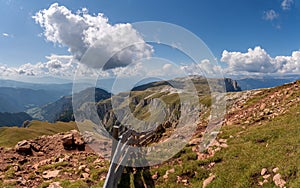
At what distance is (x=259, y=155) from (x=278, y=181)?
316 cm

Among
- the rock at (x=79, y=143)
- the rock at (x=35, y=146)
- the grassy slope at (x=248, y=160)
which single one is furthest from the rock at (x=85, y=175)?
the rock at (x=35, y=146)

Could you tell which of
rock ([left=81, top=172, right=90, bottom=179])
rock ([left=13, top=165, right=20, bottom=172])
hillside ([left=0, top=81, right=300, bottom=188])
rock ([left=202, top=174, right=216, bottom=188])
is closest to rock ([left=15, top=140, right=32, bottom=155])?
hillside ([left=0, top=81, right=300, bottom=188])

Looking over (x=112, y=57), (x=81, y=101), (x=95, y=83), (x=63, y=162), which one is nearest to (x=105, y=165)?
(x=63, y=162)

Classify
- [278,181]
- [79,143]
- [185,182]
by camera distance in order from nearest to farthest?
[278,181] < [185,182] < [79,143]

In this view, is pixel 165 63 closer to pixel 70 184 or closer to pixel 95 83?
pixel 95 83

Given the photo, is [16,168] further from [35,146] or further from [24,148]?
[35,146]

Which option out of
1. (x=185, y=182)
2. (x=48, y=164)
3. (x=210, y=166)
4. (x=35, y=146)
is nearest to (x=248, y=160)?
(x=210, y=166)

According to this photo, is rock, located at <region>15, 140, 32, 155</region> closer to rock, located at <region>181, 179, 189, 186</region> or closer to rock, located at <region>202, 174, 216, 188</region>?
rock, located at <region>181, 179, 189, 186</region>

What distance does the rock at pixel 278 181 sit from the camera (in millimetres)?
10011

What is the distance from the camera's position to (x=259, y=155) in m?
13.3

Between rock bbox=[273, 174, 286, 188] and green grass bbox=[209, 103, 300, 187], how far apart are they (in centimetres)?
20

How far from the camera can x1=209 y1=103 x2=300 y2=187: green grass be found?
11.0 meters

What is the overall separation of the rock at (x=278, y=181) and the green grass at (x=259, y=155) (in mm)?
197

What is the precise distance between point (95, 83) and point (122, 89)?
173 cm
